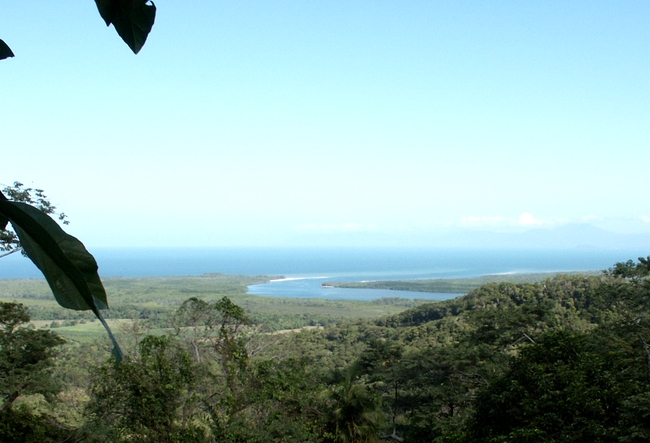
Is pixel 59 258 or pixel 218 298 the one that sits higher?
pixel 59 258

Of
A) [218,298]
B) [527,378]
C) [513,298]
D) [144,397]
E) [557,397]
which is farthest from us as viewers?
[218,298]

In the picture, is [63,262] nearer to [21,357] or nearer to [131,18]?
[131,18]

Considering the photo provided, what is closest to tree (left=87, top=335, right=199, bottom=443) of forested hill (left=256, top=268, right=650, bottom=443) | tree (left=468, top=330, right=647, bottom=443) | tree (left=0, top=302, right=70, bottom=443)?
tree (left=0, top=302, right=70, bottom=443)

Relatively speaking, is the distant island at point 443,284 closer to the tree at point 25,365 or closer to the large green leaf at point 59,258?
the tree at point 25,365

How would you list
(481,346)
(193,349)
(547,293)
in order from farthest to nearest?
(547,293) < (481,346) < (193,349)

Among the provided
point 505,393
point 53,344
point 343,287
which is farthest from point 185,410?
point 343,287

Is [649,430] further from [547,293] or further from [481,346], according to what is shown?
[547,293]

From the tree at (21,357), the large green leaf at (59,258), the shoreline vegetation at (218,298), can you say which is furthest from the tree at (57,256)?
the shoreline vegetation at (218,298)

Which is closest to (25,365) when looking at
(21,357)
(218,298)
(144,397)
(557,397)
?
(21,357)

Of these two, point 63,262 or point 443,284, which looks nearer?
point 63,262
